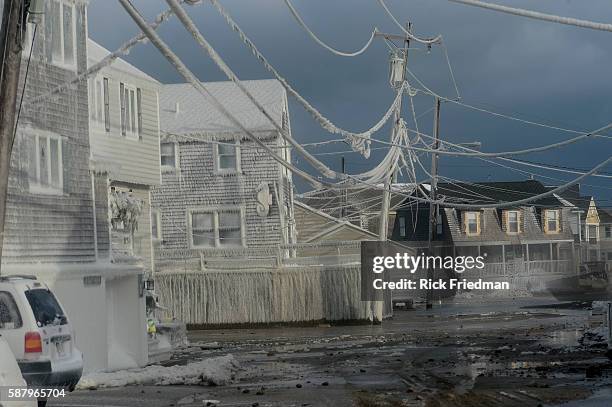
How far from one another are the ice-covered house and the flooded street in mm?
2766

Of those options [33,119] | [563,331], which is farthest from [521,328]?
[33,119]

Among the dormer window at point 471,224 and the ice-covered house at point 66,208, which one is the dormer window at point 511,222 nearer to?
the dormer window at point 471,224

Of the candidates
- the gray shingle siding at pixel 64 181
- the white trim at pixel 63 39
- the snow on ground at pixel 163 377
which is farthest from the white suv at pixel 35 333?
the white trim at pixel 63 39

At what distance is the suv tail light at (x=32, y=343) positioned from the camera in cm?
1583

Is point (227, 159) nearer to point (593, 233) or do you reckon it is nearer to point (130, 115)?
point (130, 115)

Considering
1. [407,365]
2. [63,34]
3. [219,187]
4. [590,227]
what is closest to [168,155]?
[219,187]

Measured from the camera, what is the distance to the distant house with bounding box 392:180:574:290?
8175 cm

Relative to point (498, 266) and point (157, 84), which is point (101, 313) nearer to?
point (157, 84)

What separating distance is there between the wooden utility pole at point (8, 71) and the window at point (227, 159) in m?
33.8

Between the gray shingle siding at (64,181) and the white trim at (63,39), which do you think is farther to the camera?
the white trim at (63,39)

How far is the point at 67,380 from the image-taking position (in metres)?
16.4

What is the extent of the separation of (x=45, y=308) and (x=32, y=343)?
76 cm

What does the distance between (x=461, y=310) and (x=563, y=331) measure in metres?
20.6

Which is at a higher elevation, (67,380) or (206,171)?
(206,171)
